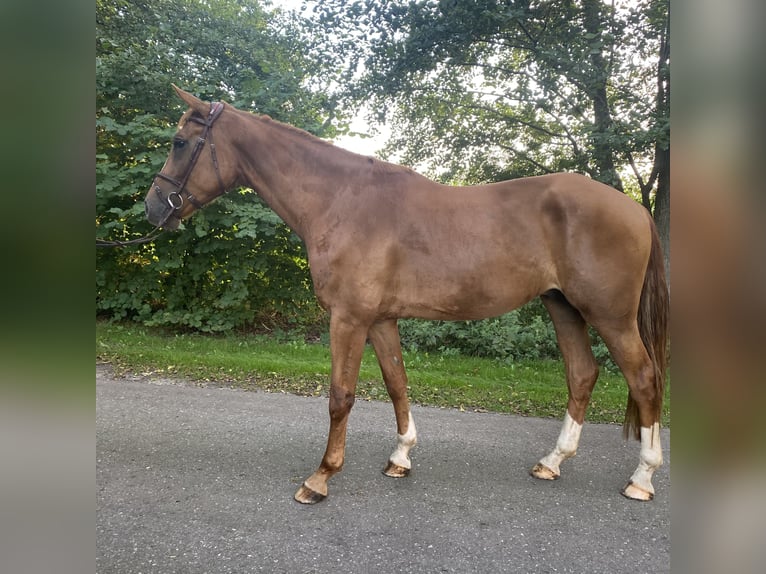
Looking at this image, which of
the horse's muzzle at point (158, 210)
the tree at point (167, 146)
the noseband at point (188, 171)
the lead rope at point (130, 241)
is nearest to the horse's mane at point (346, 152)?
the noseband at point (188, 171)

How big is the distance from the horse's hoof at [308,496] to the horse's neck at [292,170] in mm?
1559

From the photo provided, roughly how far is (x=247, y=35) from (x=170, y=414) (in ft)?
21.0

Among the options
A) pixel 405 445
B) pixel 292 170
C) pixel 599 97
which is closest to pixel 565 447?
pixel 405 445

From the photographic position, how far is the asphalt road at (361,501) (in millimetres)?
2121

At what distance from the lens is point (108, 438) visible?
134 inches

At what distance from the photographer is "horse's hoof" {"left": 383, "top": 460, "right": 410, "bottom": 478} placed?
2.96m

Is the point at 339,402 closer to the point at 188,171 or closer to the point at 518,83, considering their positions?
the point at 188,171

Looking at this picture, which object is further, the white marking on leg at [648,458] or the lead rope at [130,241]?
the white marking on leg at [648,458]

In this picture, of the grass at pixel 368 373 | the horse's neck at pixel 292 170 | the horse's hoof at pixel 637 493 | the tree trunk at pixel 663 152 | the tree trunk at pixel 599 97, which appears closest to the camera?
the horse's hoof at pixel 637 493

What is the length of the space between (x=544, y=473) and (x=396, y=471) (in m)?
1.01

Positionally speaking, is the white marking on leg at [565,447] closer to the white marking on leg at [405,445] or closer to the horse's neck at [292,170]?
the white marking on leg at [405,445]

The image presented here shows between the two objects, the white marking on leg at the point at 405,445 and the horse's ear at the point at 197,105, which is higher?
the horse's ear at the point at 197,105
